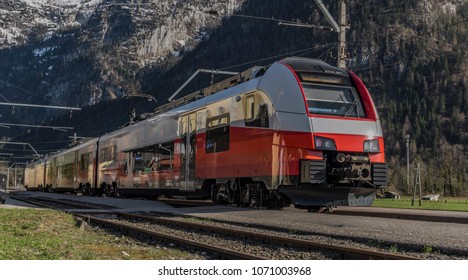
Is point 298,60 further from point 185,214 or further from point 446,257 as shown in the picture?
point 446,257

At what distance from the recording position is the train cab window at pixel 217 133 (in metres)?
19.0

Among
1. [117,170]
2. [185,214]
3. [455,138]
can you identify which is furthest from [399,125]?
[185,214]

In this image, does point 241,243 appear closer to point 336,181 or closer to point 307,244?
point 307,244

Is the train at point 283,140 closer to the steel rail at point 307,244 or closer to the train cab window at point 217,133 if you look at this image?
the train cab window at point 217,133

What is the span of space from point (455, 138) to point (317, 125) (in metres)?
166

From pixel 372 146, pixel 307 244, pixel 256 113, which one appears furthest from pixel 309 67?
pixel 307 244

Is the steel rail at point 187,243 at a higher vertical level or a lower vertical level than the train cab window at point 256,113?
lower

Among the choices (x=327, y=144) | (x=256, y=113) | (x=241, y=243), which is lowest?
(x=241, y=243)

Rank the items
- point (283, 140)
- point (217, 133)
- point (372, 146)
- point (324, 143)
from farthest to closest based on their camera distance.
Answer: point (217, 133) → point (372, 146) → point (283, 140) → point (324, 143)

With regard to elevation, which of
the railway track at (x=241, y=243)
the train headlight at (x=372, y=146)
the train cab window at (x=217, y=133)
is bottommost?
the railway track at (x=241, y=243)

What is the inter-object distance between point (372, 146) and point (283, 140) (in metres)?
2.68

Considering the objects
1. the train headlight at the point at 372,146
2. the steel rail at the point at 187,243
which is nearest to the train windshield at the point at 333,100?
the train headlight at the point at 372,146

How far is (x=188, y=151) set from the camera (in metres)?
21.9

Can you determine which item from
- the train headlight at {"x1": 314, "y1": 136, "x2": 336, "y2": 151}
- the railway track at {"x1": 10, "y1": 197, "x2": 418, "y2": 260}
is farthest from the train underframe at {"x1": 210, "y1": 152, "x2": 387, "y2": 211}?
the railway track at {"x1": 10, "y1": 197, "x2": 418, "y2": 260}
